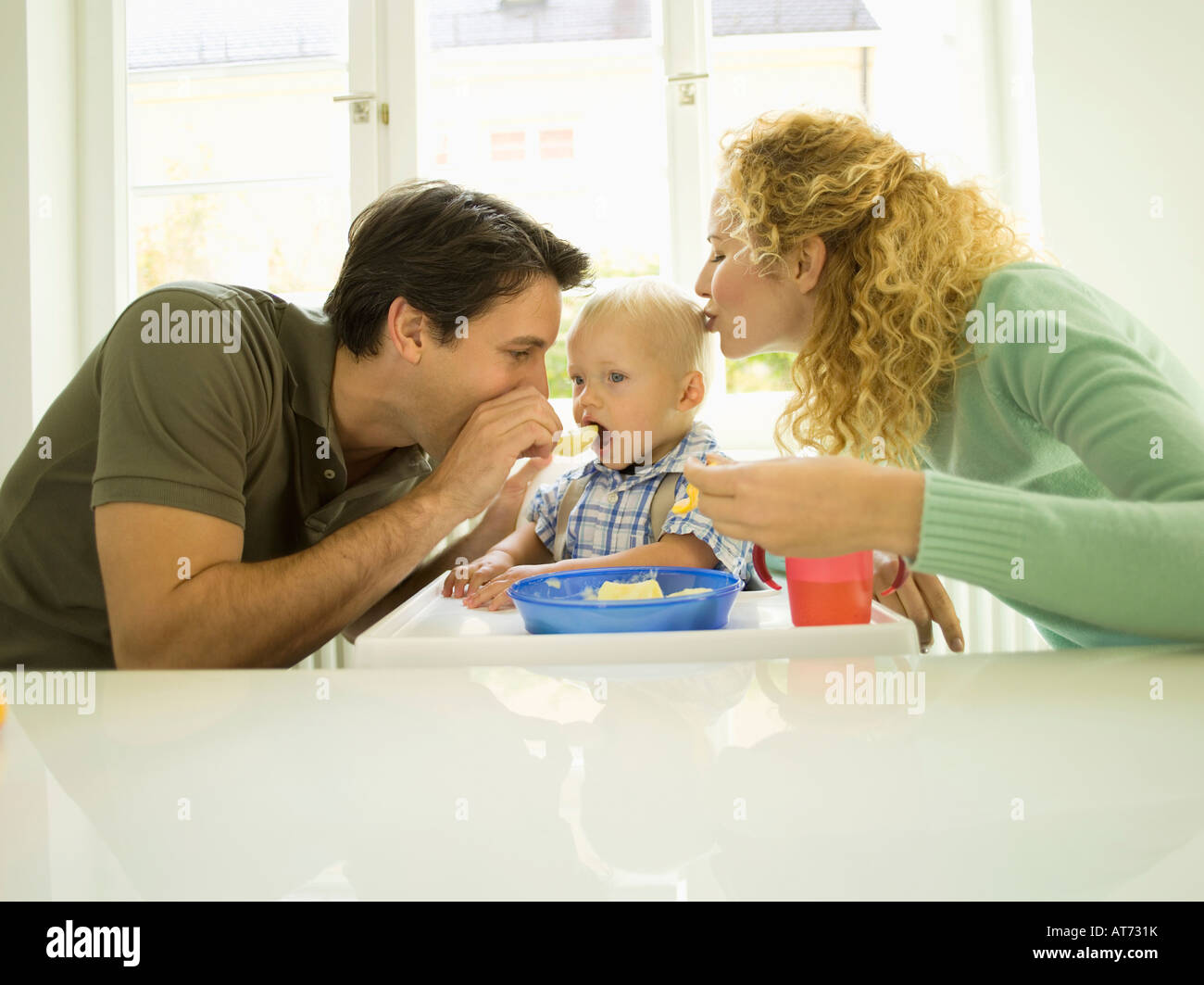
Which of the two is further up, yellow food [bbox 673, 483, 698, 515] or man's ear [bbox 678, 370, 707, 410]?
man's ear [bbox 678, 370, 707, 410]

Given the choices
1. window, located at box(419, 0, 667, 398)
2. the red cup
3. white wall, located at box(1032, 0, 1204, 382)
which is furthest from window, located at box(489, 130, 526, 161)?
the red cup

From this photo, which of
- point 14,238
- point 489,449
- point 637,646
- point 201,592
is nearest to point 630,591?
point 637,646

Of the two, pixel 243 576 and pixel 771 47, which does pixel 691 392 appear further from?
pixel 771 47

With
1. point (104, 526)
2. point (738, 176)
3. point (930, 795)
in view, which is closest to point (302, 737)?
point (930, 795)

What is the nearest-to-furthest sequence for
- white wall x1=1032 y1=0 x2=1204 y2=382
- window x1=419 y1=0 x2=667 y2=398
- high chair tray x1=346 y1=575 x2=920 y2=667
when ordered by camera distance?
high chair tray x1=346 y1=575 x2=920 y2=667, white wall x1=1032 y1=0 x2=1204 y2=382, window x1=419 y1=0 x2=667 y2=398

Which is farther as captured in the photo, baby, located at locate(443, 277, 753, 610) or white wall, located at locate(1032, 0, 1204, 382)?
white wall, located at locate(1032, 0, 1204, 382)

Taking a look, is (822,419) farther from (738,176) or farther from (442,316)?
(442,316)

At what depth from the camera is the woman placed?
0.79 meters

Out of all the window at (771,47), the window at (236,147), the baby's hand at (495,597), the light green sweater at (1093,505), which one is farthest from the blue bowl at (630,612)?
the window at (236,147)

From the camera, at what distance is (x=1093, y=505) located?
809mm

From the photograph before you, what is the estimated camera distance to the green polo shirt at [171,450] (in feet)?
3.58

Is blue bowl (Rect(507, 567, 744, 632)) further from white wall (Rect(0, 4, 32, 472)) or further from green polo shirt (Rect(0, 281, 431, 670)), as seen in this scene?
white wall (Rect(0, 4, 32, 472))

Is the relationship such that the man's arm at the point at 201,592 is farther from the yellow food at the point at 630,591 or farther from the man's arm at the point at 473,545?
the yellow food at the point at 630,591

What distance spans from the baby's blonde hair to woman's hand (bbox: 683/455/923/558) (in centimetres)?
84
